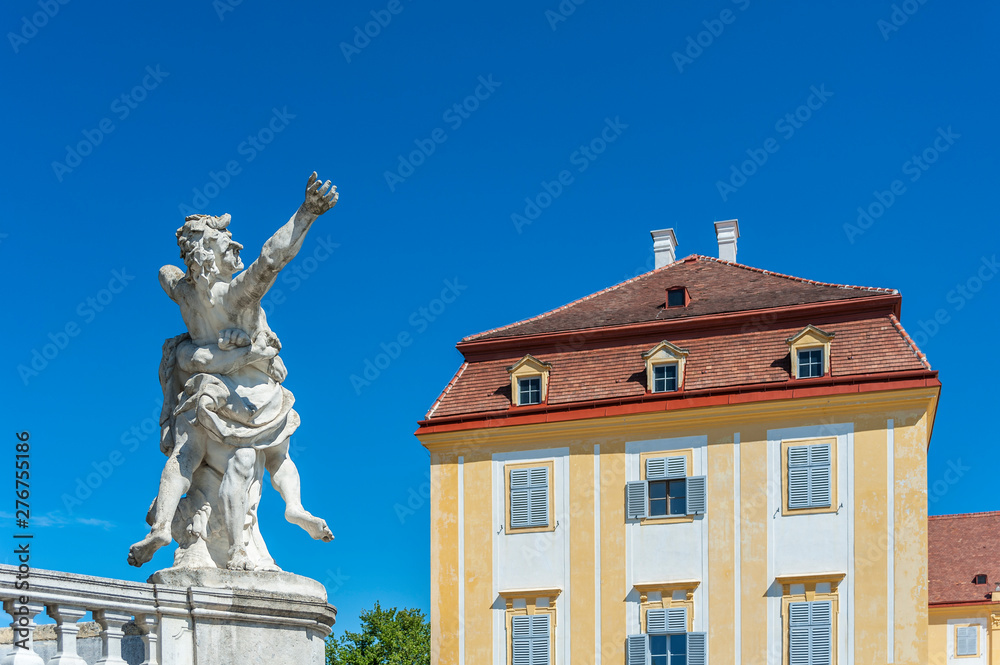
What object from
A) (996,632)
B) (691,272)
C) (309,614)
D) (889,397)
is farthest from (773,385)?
(309,614)

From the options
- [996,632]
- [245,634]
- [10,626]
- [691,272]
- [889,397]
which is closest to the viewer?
[10,626]

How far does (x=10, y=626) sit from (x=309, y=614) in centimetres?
183

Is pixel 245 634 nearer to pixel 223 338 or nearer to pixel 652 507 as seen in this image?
pixel 223 338

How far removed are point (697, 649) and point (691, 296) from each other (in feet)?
31.7

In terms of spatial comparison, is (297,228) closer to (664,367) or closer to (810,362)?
(810,362)

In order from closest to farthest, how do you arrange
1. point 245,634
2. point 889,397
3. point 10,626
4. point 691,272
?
1. point 10,626
2. point 245,634
3. point 889,397
4. point 691,272

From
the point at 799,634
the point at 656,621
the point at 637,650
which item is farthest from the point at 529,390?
the point at 799,634

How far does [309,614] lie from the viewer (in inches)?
324

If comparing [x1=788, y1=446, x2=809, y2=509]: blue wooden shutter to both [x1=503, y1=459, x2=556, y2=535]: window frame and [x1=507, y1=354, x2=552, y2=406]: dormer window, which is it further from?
[x1=507, y1=354, x2=552, y2=406]: dormer window

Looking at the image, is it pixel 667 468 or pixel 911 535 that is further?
pixel 667 468

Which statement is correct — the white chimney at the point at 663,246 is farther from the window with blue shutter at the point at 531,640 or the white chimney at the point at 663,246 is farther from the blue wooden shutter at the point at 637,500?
the window with blue shutter at the point at 531,640

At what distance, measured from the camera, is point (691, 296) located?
132 feet

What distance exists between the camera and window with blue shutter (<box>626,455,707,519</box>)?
119 feet

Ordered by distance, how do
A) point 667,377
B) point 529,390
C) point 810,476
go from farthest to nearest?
point 529,390, point 667,377, point 810,476
